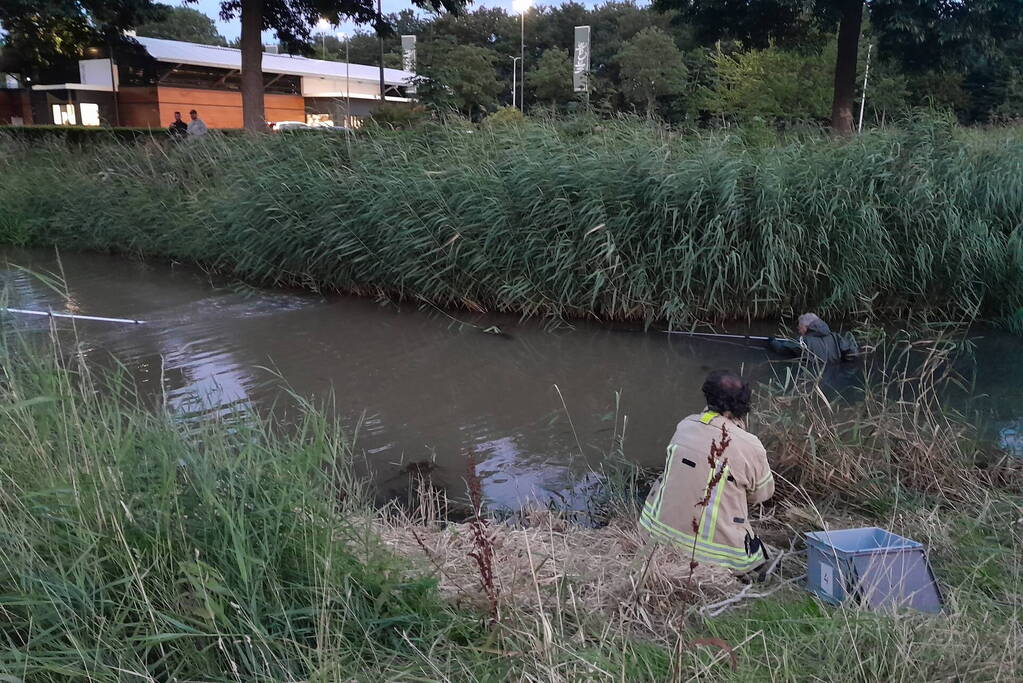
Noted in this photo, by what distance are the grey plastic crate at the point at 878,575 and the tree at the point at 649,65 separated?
3890cm

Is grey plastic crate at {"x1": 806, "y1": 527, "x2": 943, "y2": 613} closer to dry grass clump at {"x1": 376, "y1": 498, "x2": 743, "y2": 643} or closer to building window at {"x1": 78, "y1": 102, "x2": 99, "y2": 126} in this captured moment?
dry grass clump at {"x1": 376, "y1": 498, "x2": 743, "y2": 643}

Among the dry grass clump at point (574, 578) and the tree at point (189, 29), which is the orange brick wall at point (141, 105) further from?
Result: the dry grass clump at point (574, 578)

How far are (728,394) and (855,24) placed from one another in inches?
627

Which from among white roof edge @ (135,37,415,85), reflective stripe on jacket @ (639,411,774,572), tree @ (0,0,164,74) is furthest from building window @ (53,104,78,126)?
reflective stripe on jacket @ (639,411,774,572)

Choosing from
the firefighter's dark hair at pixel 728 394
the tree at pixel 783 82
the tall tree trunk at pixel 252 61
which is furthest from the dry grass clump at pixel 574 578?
the tree at pixel 783 82

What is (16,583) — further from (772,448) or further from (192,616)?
(772,448)

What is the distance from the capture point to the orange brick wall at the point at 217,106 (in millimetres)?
35125

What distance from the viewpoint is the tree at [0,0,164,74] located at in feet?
58.6

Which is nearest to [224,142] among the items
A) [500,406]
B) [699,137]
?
[699,137]

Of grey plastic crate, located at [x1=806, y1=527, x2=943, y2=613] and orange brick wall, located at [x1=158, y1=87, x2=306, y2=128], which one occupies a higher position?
orange brick wall, located at [x1=158, y1=87, x2=306, y2=128]

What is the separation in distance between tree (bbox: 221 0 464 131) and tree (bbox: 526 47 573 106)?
2742 cm

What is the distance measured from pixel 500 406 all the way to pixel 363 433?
1.29 metres

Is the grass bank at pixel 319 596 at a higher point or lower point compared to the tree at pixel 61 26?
lower

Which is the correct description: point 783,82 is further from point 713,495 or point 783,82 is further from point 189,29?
point 189,29
